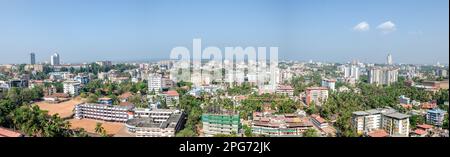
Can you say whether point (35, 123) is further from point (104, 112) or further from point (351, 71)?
point (351, 71)

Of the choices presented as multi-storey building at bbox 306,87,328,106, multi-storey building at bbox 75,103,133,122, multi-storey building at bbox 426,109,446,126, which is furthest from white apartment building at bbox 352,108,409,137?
multi-storey building at bbox 75,103,133,122

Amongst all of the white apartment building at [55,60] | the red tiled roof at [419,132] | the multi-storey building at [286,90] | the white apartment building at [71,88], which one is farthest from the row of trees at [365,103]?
the white apartment building at [55,60]

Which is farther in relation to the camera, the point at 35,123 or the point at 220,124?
the point at 220,124

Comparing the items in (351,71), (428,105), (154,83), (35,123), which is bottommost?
(428,105)

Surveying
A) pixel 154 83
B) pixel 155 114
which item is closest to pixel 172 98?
pixel 155 114

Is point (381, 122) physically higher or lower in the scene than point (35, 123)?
lower

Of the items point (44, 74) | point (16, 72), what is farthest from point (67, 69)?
point (16, 72)
